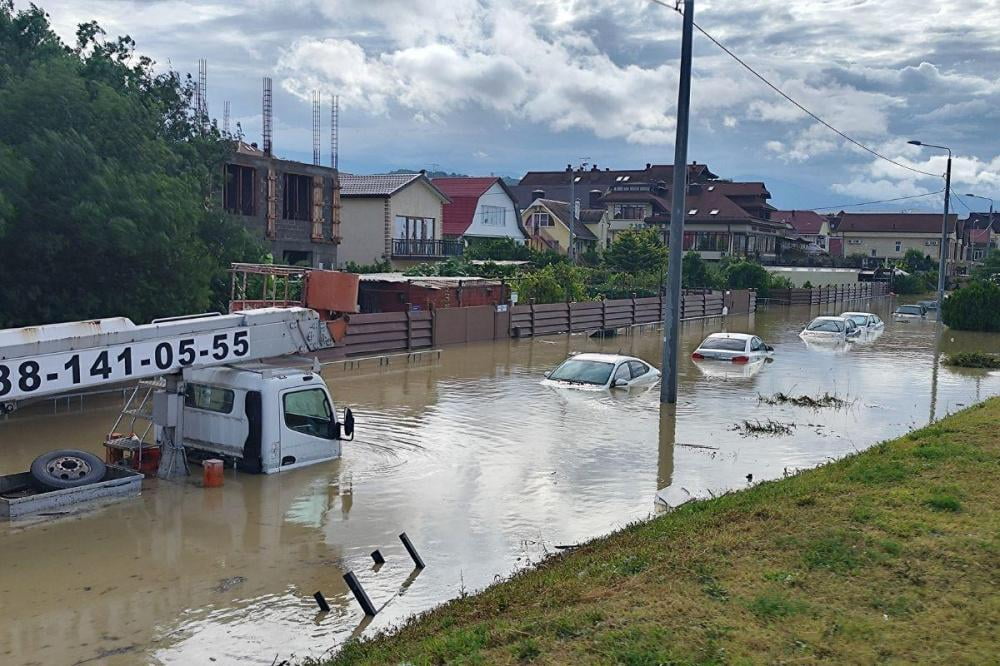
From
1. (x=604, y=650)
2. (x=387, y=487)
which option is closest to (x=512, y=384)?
(x=387, y=487)

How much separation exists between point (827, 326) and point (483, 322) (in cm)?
1582

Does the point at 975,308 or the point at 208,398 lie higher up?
the point at 208,398

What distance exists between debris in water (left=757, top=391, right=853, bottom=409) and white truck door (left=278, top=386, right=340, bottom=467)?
41.2ft

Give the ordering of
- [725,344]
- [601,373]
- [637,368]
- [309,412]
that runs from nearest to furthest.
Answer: [309,412] → [601,373] → [637,368] → [725,344]

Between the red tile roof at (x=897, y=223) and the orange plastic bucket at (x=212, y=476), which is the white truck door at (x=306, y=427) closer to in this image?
the orange plastic bucket at (x=212, y=476)

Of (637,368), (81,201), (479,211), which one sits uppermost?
(479,211)

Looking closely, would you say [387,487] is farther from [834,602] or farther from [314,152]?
[314,152]

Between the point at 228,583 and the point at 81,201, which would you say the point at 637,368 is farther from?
the point at 228,583

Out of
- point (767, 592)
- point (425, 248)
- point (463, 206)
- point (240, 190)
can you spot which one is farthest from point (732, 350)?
point (463, 206)

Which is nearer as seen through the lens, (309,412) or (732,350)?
(309,412)

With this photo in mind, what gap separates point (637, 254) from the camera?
213 feet

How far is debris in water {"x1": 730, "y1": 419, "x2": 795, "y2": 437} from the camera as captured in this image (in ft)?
67.4

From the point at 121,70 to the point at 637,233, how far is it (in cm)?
4522

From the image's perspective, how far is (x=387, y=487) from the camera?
15.5 meters
